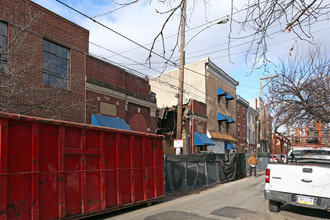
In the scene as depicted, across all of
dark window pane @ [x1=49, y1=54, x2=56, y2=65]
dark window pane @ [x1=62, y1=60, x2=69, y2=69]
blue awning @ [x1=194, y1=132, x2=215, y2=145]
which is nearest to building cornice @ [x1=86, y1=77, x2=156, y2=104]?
dark window pane @ [x1=62, y1=60, x2=69, y2=69]

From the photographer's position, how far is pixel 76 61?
15062 millimetres

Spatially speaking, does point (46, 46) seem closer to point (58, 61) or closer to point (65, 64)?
point (58, 61)

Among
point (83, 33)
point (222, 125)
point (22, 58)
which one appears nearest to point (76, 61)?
point (83, 33)

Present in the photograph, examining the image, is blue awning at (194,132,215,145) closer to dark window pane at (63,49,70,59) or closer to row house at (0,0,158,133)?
row house at (0,0,158,133)

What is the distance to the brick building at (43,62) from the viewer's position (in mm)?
11055

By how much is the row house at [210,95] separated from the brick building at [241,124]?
123 inches

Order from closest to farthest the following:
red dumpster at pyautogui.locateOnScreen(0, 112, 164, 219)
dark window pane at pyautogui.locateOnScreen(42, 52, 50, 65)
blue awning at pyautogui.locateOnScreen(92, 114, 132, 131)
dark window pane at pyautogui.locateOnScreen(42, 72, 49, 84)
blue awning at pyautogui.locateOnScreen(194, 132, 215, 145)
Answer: red dumpster at pyautogui.locateOnScreen(0, 112, 164, 219)
dark window pane at pyautogui.locateOnScreen(42, 72, 49, 84)
dark window pane at pyautogui.locateOnScreen(42, 52, 50, 65)
blue awning at pyautogui.locateOnScreen(92, 114, 132, 131)
blue awning at pyautogui.locateOnScreen(194, 132, 215, 145)

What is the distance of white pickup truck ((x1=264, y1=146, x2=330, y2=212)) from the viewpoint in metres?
6.73

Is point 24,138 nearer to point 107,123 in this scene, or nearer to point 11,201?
point 11,201

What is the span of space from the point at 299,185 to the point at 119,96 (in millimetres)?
12695

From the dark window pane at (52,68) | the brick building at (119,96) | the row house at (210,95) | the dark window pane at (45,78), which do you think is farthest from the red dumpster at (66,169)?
the row house at (210,95)

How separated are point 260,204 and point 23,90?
33.0ft

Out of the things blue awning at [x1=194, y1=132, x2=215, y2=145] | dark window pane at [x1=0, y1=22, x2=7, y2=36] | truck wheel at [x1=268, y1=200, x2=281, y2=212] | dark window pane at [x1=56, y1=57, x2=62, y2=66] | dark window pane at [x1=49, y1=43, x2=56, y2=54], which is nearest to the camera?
truck wheel at [x1=268, y1=200, x2=281, y2=212]

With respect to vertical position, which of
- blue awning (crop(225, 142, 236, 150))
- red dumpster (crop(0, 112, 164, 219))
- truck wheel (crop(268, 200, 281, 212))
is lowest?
truck wheel (crop(268, 200, 281, 212))
